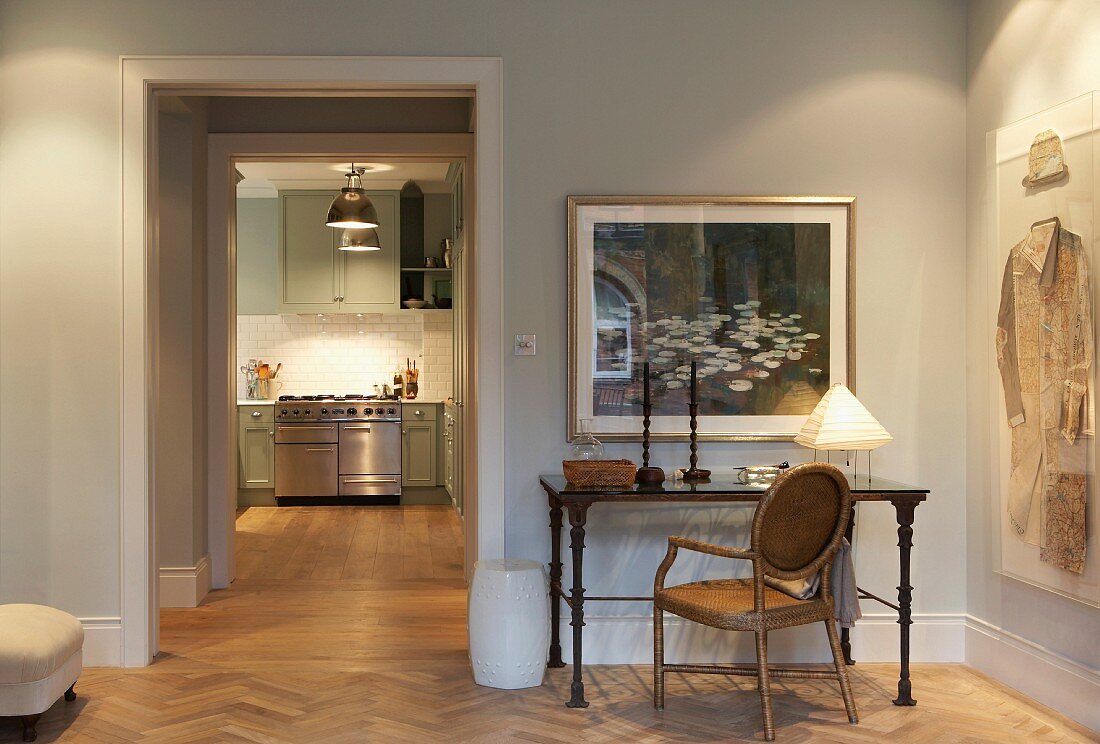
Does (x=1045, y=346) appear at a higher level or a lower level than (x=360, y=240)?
lower

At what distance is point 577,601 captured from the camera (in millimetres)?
3766

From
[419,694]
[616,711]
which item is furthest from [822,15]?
[419,694]

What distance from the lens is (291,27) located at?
4.26 m

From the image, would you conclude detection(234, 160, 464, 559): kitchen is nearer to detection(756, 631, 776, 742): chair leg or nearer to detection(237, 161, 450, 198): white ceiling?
detection(237, 161, 450, 198): white ceiling

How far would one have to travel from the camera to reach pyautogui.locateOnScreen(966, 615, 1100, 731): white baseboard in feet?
11.6

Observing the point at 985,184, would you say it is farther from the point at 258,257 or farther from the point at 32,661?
the point at 258,257

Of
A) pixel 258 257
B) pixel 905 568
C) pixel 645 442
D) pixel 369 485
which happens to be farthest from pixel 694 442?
pixel 258 257

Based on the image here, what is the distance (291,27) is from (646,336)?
2.00 m

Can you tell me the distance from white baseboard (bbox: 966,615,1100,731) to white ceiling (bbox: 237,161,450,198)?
18.9ft

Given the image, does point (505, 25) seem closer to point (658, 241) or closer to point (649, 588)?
point (658, 241)

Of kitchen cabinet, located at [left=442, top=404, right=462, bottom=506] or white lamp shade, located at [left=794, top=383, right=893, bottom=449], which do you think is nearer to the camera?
white lamp shade, located at [left=794, top=383, right=893, bottom=449]

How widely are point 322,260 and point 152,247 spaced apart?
5.15 m

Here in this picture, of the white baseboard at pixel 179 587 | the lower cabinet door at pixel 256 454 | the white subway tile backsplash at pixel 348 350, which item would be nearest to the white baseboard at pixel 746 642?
the white baseboard at pixel 179 587

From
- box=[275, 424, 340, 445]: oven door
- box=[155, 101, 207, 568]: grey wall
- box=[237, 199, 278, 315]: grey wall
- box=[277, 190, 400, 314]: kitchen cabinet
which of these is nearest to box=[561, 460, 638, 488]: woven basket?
box=[155, 101, 207, 568]: grey wall
